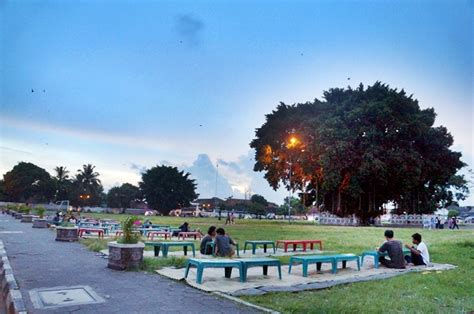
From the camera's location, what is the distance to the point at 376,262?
11352 millimetres

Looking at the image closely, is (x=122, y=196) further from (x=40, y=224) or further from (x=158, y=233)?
(x=158, y=233)

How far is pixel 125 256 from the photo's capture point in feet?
33.0

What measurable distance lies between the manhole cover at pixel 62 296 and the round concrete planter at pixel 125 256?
6.86ft

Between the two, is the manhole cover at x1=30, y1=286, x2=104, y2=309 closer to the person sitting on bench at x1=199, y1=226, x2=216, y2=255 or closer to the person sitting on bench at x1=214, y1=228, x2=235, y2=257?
the person sitting on bench at x1=214, y1=228, x2=235, y2=257

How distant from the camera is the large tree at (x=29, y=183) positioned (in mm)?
96250

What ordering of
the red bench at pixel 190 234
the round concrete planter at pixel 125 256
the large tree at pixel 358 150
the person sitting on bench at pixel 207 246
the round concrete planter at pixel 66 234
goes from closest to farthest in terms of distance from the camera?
1. the round concrete planter at pixel 125 256
2. the person sitting on bench at pixel 207 246
3. the round concrete planter at pixel 66 234
4. the red bench at pixel 190 234
5. the large tree at pixel 358 150

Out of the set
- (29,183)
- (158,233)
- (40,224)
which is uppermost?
(29,183)

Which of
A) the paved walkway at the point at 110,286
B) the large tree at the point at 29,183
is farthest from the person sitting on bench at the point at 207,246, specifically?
the large tree at the point at 29,183

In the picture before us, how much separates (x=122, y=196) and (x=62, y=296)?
4247 inches

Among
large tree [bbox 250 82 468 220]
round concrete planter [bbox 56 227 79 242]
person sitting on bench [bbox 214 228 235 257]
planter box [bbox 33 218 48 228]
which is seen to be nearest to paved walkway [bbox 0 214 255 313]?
person sitting on bench [bbox 214 228 235 257]

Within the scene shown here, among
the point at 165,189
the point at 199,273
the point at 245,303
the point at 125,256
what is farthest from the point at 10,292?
the point at 165,189

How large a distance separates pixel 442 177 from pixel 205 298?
4214 centimetres

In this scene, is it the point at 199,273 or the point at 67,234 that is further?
the point at 67,234

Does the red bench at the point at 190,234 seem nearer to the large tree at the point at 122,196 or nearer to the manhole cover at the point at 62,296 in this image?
the manhole cover at the point at 62,296
